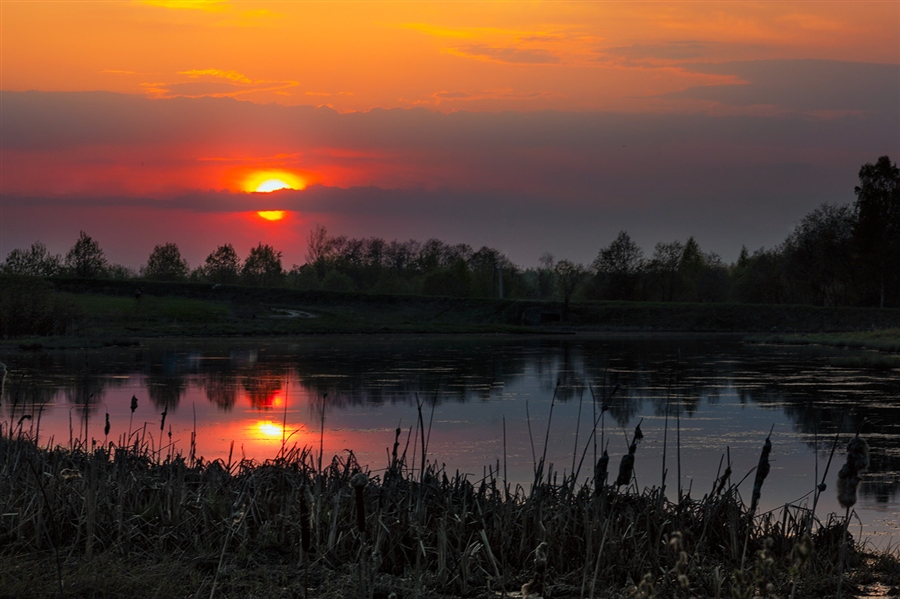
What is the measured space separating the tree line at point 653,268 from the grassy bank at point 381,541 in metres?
46.2

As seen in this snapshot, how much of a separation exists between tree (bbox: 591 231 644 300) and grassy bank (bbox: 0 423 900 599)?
72945mm

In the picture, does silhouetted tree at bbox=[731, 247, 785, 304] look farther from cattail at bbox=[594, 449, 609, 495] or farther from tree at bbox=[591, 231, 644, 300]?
cattail at bbox=[594, 449, 609, 495]

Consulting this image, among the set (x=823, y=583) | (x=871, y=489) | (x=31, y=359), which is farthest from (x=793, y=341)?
(x=823, y=583)

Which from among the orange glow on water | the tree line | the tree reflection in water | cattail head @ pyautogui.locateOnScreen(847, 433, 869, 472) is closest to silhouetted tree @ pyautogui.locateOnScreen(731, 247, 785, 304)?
the tree line

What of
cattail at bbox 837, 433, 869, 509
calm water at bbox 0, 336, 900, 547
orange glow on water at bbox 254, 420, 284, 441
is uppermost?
cattail at bbox 837, 433, 869, 509

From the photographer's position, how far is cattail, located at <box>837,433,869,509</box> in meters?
3.67

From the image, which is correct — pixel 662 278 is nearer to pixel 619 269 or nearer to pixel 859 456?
pixel 619 269

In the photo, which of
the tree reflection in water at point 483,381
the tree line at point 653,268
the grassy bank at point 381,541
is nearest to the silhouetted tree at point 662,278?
the tree line at point 653,268

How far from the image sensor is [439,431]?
45.3 ft

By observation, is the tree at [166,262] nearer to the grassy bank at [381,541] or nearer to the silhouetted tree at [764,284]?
the silhouetted tree at [764,284]

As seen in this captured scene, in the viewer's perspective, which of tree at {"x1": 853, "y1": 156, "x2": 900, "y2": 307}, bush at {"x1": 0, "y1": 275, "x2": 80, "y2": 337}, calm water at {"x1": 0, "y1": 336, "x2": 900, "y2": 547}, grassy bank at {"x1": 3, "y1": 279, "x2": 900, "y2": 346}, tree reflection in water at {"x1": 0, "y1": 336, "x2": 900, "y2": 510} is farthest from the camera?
tree at {"x1": 853, "y1": 156, "x2": 900, "y2": 307}

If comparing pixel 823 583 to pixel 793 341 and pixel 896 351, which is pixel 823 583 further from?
pixel 793 341

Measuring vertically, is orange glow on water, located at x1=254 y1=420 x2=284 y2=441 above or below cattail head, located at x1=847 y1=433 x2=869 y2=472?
below

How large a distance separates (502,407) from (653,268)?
66575 millimetres
